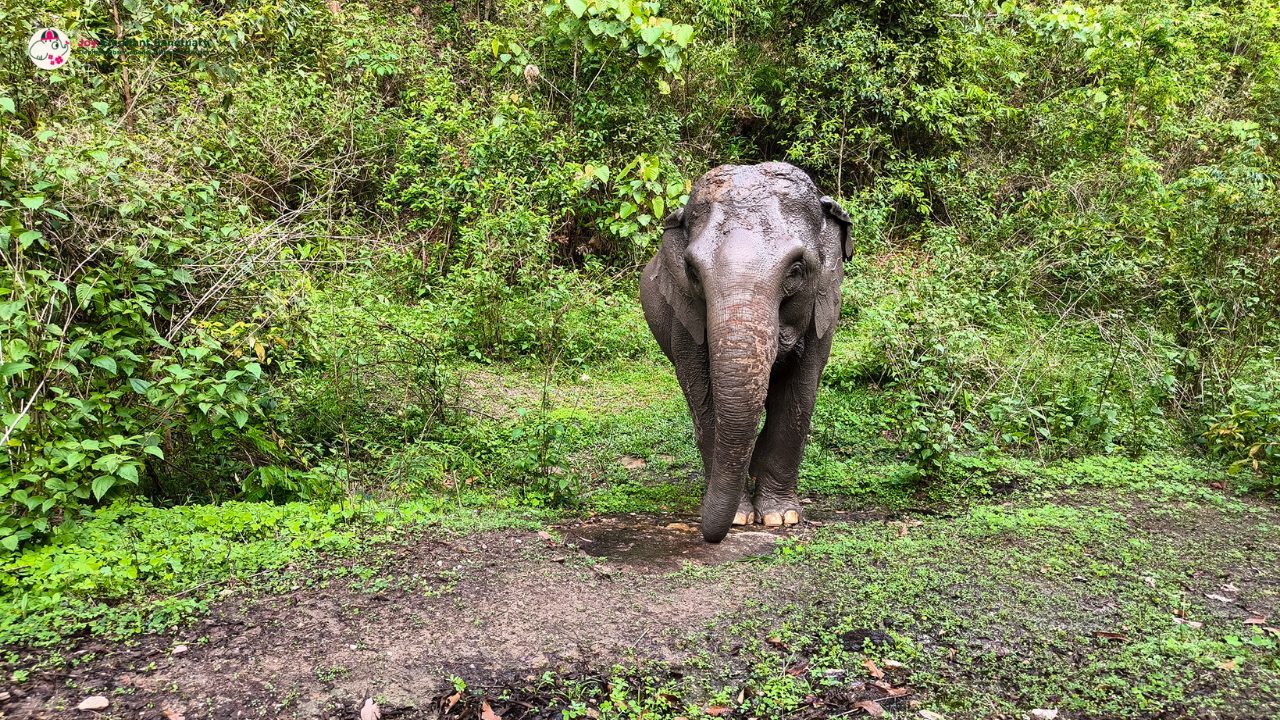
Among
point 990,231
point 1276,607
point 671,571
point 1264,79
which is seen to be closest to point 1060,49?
point 1264,79

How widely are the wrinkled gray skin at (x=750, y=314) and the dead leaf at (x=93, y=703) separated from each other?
9.60 feet

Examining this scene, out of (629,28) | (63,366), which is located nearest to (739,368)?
(63,366)

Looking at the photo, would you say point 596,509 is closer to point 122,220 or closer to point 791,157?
point 122,220

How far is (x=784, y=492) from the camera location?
5.63 metres

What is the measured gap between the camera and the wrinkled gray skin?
14.3 ft

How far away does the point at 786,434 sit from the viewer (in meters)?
5.60

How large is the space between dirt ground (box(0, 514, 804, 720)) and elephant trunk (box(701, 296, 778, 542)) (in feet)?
2.37

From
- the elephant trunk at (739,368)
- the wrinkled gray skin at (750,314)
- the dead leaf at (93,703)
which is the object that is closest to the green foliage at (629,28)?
the wrinkled gray skin at (750,314)

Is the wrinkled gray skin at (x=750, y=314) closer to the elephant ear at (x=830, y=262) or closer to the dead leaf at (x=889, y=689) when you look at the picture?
the elephant ear at (x=830, y=262)

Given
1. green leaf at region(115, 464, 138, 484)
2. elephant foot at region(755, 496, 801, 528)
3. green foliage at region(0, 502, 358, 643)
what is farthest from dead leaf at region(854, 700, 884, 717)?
green leaf at region(115, 464, 138, 484)

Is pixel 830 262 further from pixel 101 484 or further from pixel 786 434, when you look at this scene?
pixel 101 484

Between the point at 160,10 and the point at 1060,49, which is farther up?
the point at 1060,49

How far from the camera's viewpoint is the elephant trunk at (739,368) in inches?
169

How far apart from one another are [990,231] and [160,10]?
1005cm
